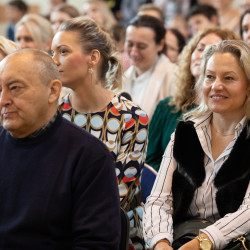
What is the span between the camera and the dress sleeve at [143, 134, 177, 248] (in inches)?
70.4

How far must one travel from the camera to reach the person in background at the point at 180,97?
2.71 m

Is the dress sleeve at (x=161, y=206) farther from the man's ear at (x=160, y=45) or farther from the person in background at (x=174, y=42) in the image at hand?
the person in background at (x=174, y=42)

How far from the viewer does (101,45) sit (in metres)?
2.17

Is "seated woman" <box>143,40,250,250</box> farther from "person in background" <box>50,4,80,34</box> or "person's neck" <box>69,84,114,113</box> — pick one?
"person in background" <box>50,4,80,34</box>

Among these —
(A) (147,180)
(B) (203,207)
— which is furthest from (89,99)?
(B) (203,207)

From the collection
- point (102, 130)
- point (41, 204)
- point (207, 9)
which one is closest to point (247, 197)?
point (102, 130)

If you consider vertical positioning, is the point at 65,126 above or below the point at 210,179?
above

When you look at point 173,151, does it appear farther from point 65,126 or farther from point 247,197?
point 65,126

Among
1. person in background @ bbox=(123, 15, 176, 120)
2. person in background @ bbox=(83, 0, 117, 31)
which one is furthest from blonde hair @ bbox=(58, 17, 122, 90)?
person in background @ bbox=(83, 0, 117, 31)

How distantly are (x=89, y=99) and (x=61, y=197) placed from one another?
2.54 feet

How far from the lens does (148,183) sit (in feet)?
7.06

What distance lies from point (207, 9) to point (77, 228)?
412 cm

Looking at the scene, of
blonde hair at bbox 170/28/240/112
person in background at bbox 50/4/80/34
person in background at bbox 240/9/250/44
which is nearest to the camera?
Result: blonde hair at bbox 170/28/240/112

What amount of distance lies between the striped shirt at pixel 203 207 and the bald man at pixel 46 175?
1.54ft
